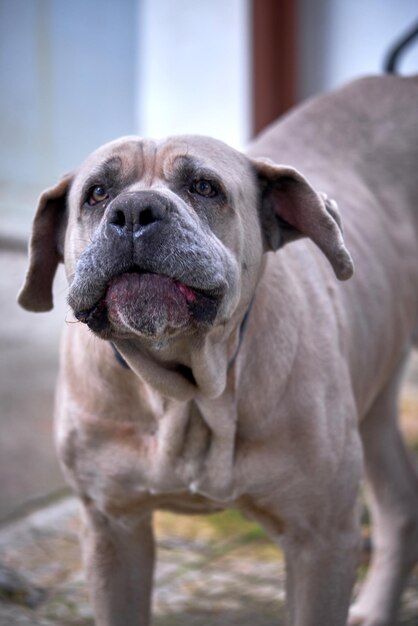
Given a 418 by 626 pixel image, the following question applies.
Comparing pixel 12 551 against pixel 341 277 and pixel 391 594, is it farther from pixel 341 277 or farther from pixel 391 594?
pixel 341 277

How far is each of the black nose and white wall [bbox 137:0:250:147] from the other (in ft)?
15.3

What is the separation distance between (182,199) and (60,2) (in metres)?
6.50

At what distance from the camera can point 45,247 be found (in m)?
2.96

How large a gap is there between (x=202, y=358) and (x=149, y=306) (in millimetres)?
333

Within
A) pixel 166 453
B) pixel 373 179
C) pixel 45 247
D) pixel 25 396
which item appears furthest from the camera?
pixel 25 396

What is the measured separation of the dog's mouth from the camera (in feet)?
8.07

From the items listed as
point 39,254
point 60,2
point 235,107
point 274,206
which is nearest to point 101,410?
point 39,254

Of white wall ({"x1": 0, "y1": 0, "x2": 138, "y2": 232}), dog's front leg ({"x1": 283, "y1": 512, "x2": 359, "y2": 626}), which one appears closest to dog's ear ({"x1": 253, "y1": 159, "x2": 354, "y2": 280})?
dog's front leg ({"x1": 283, "y1": 512, "x2": 359, "y2": 626})

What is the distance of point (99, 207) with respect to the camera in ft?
8.86

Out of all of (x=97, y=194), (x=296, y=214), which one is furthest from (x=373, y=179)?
(x=97, y=194)

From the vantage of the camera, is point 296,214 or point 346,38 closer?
point 296,214

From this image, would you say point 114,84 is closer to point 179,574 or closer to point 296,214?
point 179,574

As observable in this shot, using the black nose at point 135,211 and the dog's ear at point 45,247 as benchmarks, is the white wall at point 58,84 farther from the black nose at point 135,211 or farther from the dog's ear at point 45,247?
the black nose at point 135,211

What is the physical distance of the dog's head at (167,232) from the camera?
246 centimetres
